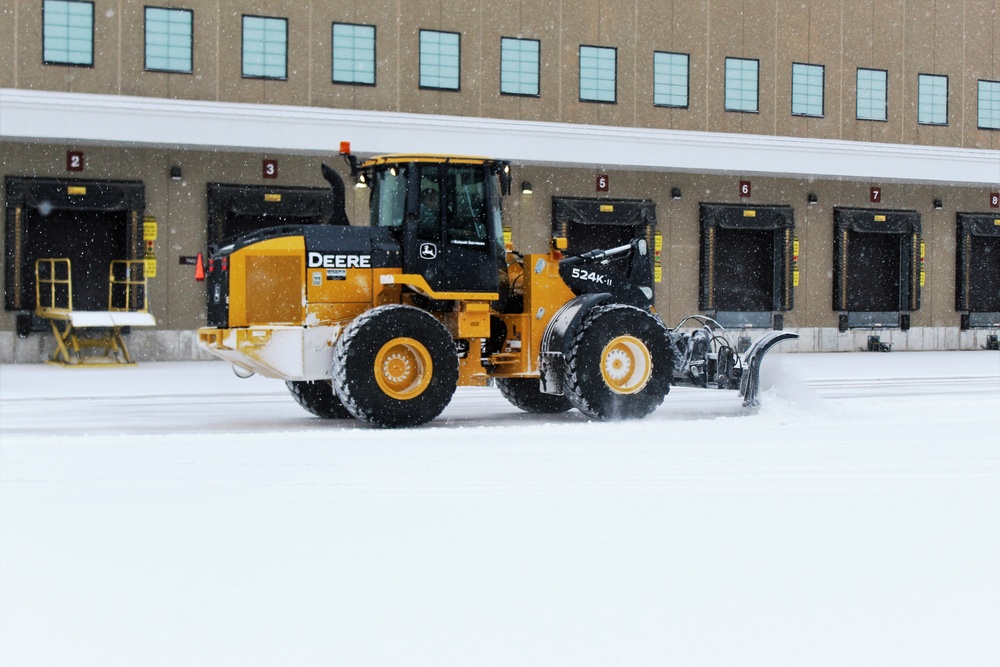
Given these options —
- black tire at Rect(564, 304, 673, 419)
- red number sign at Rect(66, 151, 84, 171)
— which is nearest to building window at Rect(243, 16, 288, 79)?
red number sign at Rect(66, 151, 84, 171)

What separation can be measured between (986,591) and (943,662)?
99cm

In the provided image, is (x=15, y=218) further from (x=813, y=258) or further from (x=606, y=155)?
(x=813, y=258)

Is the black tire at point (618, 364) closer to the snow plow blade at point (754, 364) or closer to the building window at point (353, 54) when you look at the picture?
the snow plow blade at point (754, 364)

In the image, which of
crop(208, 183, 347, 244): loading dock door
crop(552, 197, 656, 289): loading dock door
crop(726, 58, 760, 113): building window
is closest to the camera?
crop(208, 183, 347, 244): loading dock door

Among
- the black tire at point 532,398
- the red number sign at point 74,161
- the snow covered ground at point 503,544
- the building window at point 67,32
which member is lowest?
the snow covered ground at point 503,544

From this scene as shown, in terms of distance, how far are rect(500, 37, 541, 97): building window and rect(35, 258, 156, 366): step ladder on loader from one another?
7.16m

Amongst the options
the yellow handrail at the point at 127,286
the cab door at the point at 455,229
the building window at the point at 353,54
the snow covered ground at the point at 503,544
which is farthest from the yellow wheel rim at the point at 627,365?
the building window at the point at 353,54

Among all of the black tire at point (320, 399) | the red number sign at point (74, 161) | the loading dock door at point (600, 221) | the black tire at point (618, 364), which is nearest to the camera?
the black tire at point (618, 364)

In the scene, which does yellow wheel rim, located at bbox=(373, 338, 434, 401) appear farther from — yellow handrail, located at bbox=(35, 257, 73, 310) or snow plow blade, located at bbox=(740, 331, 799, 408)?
yellow handrail, located at bbox=(35, 257, 73, 310)

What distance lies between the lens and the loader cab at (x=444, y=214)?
11.8 meters

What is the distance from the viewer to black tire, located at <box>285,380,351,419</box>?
12.6 m

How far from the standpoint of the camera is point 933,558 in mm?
5871

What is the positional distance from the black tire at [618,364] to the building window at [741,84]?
14742 millimetres

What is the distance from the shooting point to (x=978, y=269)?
29.0 metres
